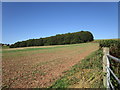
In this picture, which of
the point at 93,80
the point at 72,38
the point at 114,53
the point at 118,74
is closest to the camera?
the point at 118,74

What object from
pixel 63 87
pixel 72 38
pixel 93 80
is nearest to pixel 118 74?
pixel 93 80

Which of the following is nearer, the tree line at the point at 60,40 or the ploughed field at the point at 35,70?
the ploughed field at the point at 35,70

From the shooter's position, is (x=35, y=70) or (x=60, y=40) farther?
(x=60, y=40)

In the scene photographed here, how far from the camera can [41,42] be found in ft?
185

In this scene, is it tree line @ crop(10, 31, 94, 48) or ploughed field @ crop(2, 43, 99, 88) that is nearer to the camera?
ploughed field @ crop(2, 43, 99, 88)

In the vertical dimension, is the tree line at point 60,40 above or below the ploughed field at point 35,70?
above

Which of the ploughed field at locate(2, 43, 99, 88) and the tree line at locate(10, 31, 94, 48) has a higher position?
the tree line at locate(10, 31, 94, 48)

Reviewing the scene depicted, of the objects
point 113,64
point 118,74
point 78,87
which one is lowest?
point 78,87

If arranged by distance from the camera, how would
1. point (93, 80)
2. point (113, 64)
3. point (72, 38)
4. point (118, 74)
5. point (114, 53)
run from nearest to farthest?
point (118, 74) → point (113, 64) → point (114, 53) → point (93, 80) → point (72, 38)

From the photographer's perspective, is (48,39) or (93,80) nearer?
(93,80)

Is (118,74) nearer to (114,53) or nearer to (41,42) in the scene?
(114,53)

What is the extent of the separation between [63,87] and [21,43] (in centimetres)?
5590

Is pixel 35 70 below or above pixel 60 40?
below

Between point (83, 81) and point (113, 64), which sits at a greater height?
point (113, 64)
